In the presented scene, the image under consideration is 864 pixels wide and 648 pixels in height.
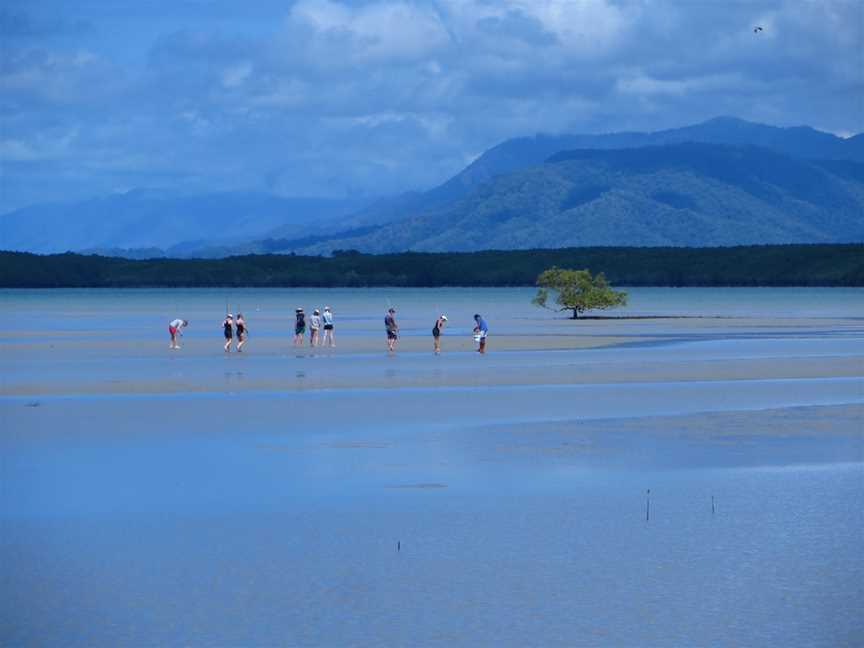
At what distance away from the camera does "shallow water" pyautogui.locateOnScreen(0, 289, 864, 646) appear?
13.2 m

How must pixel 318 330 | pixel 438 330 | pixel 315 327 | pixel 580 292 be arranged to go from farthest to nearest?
pixel 580 292 → pixel 318 330 → pixel 315 327 → pixel 438 330

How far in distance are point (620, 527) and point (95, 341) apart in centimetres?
4858

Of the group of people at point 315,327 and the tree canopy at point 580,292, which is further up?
the tree canopy at point 580,292

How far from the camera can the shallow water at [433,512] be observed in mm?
13172

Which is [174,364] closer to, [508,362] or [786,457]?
[508,362]

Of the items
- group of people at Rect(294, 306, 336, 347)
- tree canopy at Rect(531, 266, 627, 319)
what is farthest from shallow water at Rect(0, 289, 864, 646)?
tree canopy at Rect(531, 266, 627, 319)

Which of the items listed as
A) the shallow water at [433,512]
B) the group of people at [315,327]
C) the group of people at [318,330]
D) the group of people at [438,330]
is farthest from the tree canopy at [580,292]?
the shallow water at [433,512]

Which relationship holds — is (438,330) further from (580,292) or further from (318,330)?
(580,292)

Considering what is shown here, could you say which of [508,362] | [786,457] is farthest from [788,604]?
[508,362]

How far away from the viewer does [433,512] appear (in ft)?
59.5

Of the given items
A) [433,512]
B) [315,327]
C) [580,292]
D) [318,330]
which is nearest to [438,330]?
[315,327]

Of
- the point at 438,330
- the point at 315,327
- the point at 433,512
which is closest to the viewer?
the point at 433,512

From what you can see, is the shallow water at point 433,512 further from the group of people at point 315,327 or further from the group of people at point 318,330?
the group of people at point 315,327

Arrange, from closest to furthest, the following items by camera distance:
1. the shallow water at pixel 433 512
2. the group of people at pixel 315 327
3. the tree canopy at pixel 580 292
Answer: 1. the shallow water at pixel 433 512
2. the group of people at pixel 315 327
3. the tree canopy at pixel 580 292
